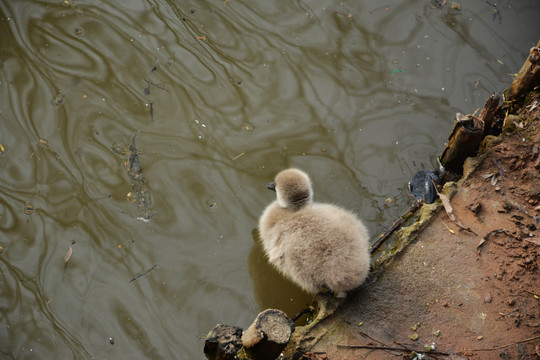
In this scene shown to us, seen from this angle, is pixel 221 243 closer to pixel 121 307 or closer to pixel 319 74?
pixel 121 307

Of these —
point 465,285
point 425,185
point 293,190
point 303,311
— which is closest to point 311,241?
point 293,190

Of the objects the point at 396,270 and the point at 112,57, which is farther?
the point at 112,57

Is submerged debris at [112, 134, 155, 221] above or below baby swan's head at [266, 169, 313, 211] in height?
below

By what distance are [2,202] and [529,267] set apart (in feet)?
16.4

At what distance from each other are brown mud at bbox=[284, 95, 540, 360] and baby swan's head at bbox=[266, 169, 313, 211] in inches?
33.6

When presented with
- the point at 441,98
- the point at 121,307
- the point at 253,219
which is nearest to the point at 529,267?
the point at 441,98

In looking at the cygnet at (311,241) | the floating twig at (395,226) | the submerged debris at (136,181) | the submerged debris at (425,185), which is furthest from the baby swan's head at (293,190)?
the submerged debris at (136,181)

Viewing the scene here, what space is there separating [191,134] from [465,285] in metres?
3.08

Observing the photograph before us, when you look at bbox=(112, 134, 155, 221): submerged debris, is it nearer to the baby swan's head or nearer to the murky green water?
the murky green water

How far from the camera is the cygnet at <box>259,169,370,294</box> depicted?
3.36m

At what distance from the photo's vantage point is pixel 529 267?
3533mm

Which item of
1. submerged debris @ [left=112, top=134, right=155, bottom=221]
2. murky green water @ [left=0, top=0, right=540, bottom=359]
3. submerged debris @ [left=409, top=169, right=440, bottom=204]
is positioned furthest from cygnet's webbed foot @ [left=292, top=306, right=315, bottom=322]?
submerged debris @ [left=112, top=134, right=155, bottom=221]

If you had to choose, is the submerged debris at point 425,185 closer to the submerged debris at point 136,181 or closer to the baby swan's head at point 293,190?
the baby swan's head at point 293,190

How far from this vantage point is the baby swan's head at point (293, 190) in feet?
12.2
